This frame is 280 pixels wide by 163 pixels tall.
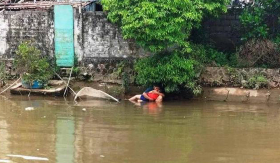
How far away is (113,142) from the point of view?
7.18m

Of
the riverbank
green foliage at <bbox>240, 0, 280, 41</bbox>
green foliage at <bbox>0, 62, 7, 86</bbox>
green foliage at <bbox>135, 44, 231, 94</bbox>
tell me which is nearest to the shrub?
green foliage at <bbox>240, 0, 280, 41</bbox>

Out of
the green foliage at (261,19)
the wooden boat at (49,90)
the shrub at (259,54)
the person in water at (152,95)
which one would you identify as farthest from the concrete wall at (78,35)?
the green foliage at (261,19)

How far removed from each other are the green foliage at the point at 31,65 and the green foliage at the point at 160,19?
2.52 m

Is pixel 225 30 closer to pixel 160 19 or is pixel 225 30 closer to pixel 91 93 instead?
pixel 160 19

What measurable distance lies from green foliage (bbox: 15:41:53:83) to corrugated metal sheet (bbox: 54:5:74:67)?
586 millimetres

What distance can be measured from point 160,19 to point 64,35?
3271mm

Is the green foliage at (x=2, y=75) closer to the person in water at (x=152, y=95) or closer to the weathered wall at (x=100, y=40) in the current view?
the weathered wall at (x=100, y=40)

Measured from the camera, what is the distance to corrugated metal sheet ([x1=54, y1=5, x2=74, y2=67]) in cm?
1270

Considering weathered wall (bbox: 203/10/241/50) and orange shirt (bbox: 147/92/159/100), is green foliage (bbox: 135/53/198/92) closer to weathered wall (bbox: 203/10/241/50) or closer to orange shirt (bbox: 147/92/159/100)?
orange shirt (bbox: 147/92/159/100)

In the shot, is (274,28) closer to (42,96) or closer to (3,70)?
(42,96)

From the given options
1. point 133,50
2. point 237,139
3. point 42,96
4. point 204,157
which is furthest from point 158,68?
point 204,157

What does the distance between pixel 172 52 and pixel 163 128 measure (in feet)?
11.3

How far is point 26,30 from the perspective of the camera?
1305 cm

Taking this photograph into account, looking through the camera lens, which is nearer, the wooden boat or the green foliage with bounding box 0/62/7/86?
the wooden boat
